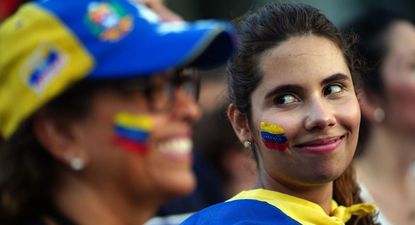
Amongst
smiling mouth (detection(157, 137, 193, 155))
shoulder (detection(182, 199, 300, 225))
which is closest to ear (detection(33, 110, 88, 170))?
smiling mouth (detection(157, 137, 193, 155))

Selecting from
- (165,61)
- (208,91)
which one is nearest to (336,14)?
(208,91)

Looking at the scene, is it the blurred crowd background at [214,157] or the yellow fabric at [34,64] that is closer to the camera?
the yellow fabric at [34,64]

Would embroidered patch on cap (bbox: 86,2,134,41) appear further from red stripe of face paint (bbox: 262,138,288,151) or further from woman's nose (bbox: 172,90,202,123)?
red stripe of face paint (bbox: 262,138,288,151)

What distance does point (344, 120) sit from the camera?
3.31 m

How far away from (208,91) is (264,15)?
2.94 metres

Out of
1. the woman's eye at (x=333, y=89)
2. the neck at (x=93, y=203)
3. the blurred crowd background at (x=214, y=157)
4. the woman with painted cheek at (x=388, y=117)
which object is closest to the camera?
the neck at (x=93, y=203)

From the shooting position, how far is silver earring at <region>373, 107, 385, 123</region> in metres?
5.47

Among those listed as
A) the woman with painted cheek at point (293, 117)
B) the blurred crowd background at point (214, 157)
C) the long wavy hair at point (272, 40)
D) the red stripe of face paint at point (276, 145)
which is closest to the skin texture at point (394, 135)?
the blurred crowd background at point (214, 157)

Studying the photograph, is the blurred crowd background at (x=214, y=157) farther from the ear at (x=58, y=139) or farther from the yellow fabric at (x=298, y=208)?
the ear at (x=58, y=139)

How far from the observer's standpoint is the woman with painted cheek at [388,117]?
5.39m

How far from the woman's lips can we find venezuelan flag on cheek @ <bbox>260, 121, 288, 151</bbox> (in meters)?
0.05

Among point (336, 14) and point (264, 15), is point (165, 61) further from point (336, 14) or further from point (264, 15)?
point (336, 14)

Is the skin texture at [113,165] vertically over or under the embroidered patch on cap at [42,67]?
under

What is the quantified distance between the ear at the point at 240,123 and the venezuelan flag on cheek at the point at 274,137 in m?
0.17
